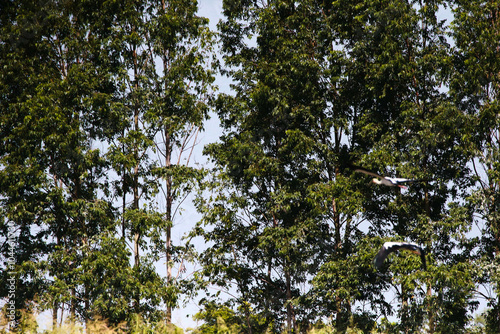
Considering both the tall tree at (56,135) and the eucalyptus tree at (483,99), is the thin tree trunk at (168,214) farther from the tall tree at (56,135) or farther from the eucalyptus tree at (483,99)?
the eucalyptus tree at (483,99)

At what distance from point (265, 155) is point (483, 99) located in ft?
23.8

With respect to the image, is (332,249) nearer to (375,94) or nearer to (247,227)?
(247,227)

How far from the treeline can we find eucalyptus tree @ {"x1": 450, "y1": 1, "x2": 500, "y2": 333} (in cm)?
6

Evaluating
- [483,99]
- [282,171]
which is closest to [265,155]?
[282,171]

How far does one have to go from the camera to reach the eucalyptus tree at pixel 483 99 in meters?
18.1

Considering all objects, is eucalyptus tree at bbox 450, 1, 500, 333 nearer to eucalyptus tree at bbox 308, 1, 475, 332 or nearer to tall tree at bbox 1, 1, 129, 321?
eucalyptus tree at bbox 308, 1, 475, 332

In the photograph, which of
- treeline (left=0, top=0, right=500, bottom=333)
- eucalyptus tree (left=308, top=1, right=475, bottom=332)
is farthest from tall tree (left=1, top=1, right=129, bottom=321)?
eucalyptus tree (left=308, top=1, right=475, bottom=332)

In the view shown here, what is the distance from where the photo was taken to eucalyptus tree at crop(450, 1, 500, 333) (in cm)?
1809

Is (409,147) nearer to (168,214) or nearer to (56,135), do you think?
(168,214)

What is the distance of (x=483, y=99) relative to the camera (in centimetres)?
1873

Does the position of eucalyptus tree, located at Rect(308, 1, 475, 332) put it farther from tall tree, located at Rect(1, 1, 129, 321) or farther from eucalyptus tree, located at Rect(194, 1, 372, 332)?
tall tree, located at Rect(1, 1, 129, 321)

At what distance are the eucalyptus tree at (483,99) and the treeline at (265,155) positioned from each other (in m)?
0.06

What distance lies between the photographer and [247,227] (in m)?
22.4

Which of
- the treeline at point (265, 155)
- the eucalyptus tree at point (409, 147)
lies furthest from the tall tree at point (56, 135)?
the eucalyptus tree at point (409, 147)
